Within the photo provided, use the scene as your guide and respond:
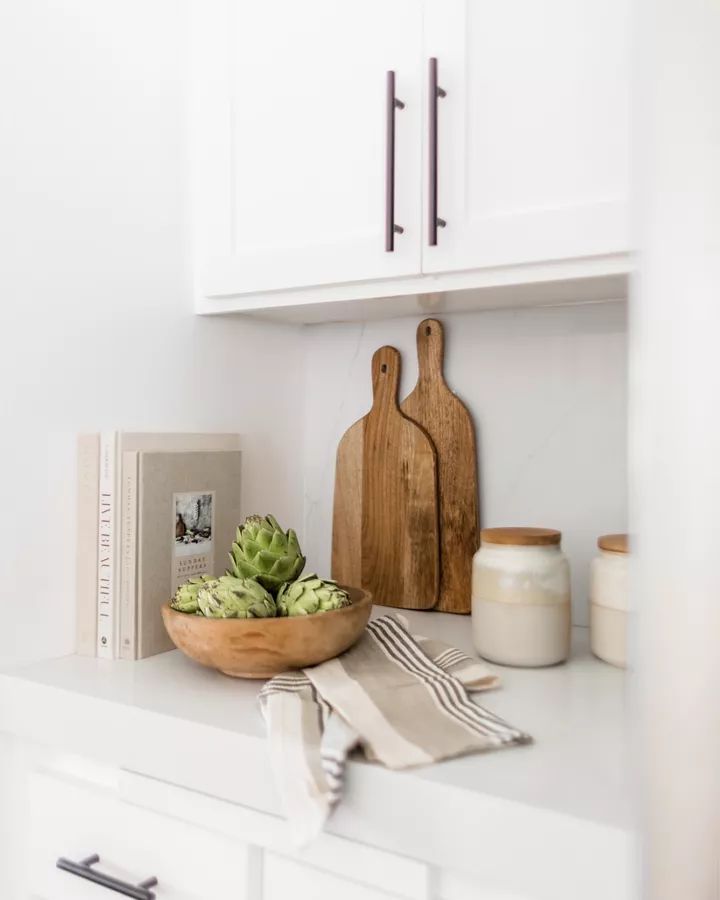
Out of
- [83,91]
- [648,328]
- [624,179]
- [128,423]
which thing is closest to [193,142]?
[83,91]

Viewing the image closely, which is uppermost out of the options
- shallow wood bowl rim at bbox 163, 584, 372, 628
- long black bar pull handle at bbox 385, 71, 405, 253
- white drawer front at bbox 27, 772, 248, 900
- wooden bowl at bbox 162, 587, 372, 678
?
long black bar pull handle at bbox 385, 71, 405, 253

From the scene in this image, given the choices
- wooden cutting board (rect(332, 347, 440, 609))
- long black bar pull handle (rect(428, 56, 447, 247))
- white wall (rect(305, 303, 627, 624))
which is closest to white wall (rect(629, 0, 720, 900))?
long black bar pull handle (rect(428, 56, 447, 247))

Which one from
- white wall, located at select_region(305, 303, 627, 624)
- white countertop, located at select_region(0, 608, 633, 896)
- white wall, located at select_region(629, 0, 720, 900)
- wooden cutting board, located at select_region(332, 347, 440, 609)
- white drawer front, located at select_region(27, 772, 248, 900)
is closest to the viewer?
white wall, located at select_region(629, 0, 720, 900)

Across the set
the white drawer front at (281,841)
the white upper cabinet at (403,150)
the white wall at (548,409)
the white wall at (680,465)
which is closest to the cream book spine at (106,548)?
the white drawer front at (281,841)

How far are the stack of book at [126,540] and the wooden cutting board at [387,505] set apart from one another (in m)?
0.40

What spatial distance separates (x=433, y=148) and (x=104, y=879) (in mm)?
977

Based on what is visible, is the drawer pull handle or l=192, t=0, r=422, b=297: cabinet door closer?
the drawer pull handle

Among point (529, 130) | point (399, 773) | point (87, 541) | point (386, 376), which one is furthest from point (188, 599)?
point (529, 130)

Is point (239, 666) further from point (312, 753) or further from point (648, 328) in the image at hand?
point (648, 328)

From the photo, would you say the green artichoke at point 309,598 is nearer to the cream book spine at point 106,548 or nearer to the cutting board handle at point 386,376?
the cream book spine at point 106,548

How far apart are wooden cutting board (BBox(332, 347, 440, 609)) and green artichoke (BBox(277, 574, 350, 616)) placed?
1.29 feet

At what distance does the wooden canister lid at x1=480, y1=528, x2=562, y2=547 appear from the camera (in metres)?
1.13

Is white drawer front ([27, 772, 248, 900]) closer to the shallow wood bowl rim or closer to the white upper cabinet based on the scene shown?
the shallow wood bowl rim

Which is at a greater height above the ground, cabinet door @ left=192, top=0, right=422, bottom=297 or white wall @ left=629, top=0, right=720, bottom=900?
cabinet door @ left=192, top=0, right=422, bottom=297
